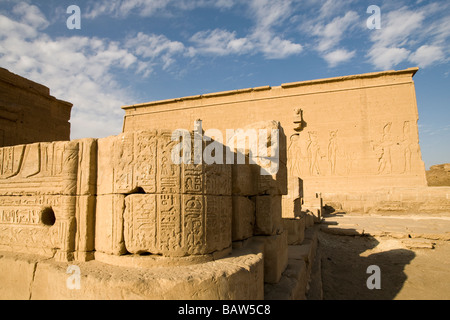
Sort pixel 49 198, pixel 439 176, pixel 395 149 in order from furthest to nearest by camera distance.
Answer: pixel 439 176, pixel 395 149, pixel 49 198

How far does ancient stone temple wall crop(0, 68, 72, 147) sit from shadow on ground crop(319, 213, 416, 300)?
7.87m

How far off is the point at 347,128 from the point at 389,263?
9.46 metres

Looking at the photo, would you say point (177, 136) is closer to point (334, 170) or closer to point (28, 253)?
point (28, 253)

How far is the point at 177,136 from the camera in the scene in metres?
2.31

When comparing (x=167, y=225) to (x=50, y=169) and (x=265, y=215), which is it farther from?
(x=50, y=169)

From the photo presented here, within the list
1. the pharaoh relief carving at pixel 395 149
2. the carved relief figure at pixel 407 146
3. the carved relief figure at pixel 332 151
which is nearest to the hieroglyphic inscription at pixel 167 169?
the carved relief figure at pixel 332 151

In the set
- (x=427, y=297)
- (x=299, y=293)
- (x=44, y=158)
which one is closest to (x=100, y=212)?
(x=44, y=158)

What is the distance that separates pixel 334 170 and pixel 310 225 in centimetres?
665

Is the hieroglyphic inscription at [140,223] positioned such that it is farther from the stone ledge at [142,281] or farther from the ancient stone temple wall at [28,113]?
the ancient stone temple wall at [28,113]

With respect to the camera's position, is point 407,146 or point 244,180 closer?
point 244,180

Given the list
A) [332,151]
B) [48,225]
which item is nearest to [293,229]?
[48,225]

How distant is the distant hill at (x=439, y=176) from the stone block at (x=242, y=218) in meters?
23.2

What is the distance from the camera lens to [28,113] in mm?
7289

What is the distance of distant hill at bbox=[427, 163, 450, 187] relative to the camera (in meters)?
20.8
